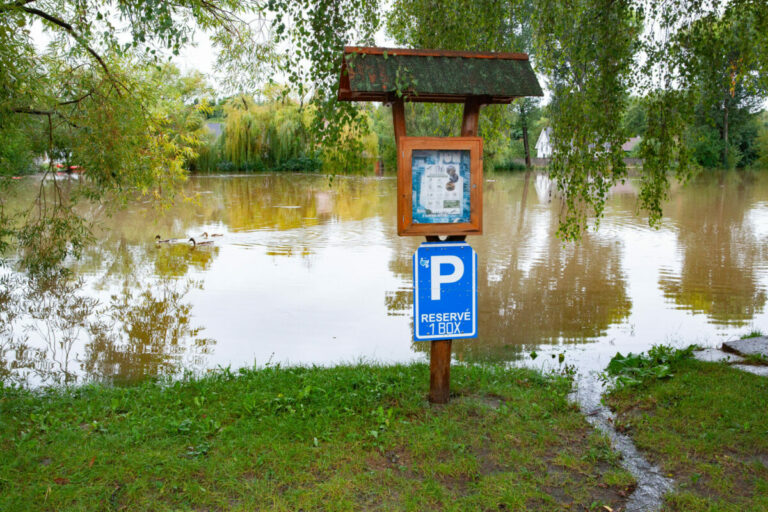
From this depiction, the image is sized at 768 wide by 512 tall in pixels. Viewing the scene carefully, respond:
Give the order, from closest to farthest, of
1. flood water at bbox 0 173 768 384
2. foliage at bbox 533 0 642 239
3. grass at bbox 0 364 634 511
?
grass at bbox 0 364 634 511
foliage at bbox 533 0 642 239
flood water at bbox 0 173 768 384

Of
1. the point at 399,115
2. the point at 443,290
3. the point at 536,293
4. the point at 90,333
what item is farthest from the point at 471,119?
the point at 536,293

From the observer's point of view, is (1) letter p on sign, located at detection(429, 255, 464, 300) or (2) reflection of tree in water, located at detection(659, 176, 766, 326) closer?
(1) letter p on sign, located at detection(429, 255, 464, 300)

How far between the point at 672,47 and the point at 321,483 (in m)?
→ 5.23

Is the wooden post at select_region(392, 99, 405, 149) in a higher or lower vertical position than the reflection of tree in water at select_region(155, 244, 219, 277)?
higher

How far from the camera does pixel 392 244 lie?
55.5 feet

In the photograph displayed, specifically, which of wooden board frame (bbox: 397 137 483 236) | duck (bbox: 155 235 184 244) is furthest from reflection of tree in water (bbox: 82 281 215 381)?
duck (bbox: 155 235 184 244)

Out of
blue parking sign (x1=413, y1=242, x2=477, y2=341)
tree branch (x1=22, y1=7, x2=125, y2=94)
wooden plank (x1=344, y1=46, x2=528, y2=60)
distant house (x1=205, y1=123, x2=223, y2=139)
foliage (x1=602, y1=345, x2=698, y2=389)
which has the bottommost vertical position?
foliage (x1=602, y1=345, x2=698, y2=389)

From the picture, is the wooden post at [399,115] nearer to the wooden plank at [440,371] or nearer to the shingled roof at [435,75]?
the shingled roof at [435,75]

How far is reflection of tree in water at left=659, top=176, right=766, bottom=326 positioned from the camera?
10.4 metres

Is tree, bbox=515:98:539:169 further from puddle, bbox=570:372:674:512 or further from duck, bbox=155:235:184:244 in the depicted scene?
puddle, bbox=570:372:674:512

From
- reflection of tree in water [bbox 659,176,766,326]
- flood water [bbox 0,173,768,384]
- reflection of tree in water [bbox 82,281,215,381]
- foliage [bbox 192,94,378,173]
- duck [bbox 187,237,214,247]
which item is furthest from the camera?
foliage [bbox 192,94,378,173]

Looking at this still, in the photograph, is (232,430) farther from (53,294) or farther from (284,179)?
(284,179)

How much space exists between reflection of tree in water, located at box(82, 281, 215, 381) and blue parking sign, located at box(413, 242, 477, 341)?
3.77m

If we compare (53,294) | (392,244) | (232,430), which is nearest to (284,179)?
(392,244)
